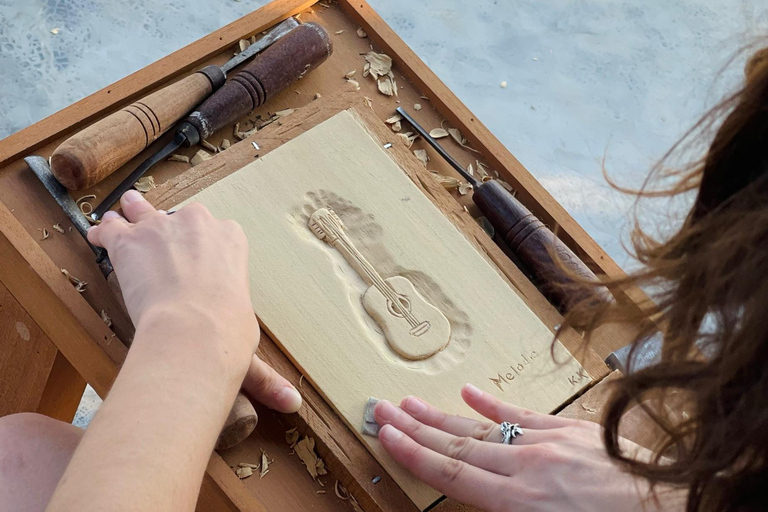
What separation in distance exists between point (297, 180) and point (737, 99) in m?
0.51

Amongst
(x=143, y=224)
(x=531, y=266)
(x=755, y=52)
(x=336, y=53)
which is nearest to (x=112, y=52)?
(x=336, y=53)

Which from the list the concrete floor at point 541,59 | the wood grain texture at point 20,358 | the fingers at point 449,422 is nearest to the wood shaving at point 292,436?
the fingers at point 449,422

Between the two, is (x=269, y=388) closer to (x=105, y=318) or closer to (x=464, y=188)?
(x=105, y=318)

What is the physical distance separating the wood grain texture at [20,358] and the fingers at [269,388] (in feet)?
1.05

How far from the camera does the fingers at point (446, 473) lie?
0.67 m

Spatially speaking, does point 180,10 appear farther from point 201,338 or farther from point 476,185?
point 201,338

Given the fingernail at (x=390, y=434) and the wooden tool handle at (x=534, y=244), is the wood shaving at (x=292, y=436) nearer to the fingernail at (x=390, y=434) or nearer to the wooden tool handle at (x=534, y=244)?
the fingernail at (x=390, y=434)

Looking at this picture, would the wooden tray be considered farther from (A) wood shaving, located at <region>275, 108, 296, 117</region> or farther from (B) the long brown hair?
(B) the long brown hair

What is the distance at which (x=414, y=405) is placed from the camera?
2.43 feet

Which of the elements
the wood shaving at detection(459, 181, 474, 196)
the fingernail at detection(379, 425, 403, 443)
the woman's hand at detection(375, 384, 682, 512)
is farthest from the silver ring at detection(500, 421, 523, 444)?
the wood shaving at detection(459, 181, 474, 196)

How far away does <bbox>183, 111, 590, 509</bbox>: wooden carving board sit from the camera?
773 mm

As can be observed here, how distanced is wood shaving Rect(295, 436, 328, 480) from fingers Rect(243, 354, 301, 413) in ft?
0.15

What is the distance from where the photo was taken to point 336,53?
1.04 m

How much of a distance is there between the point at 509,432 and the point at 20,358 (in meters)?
0.66
